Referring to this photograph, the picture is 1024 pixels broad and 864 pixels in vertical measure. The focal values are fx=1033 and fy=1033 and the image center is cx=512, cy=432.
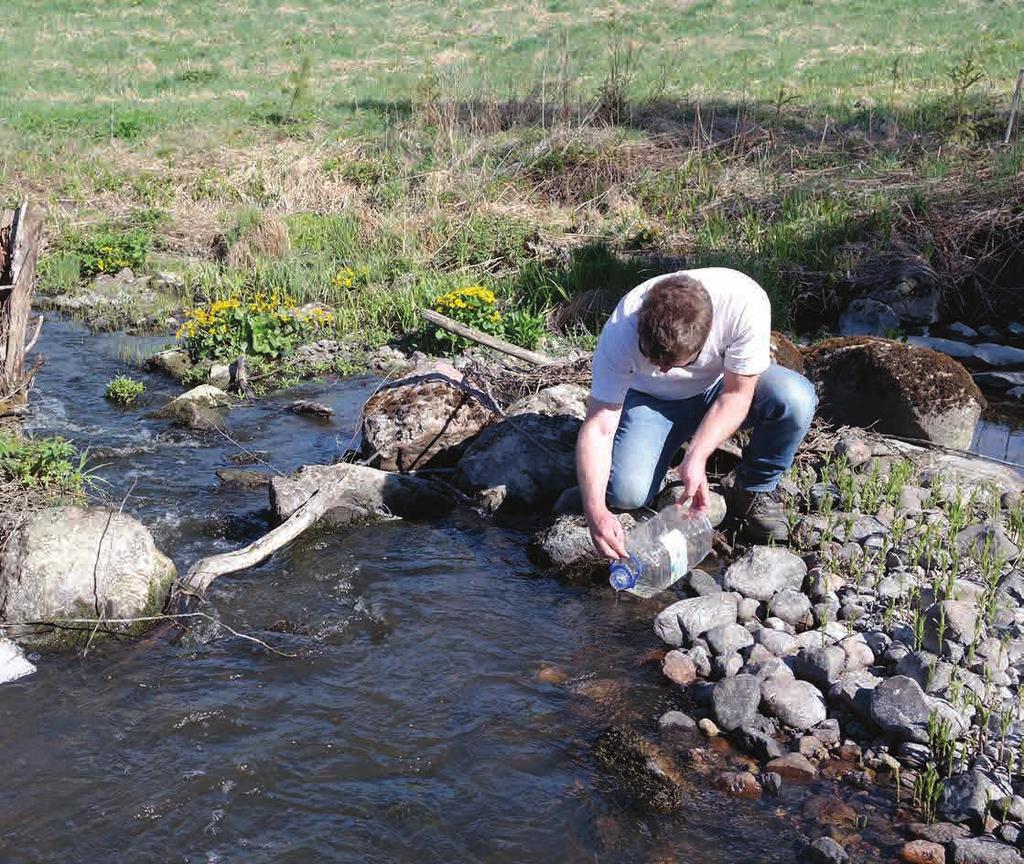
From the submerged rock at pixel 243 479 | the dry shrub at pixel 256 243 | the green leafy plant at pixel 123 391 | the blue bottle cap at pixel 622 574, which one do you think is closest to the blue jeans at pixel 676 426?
the blue bottle cap at pixel 622 574

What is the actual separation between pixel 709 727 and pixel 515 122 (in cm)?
1375

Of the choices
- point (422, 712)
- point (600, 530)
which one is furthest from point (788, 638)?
point (422, 712)

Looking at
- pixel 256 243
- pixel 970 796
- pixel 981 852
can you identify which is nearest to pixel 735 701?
pixel 970 796

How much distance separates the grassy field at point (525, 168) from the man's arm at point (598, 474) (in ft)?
19.1

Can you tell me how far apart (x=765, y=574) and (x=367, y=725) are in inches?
90.7

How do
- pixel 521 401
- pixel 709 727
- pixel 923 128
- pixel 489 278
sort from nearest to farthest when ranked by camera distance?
pixel 709 727 < pixel 521 401 < pixel 489 278 < pixel 923 128

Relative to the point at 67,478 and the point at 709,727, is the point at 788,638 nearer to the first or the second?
the point at 709,727

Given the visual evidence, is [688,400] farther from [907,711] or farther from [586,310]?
[586,310]

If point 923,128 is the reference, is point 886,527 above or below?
below

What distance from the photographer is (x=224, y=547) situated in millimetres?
6305

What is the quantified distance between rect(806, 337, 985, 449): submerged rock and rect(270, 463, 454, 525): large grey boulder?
9.59 feet

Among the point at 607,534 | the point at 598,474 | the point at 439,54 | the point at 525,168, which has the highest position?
the point at 439,54

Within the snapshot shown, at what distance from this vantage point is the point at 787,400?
224 inches

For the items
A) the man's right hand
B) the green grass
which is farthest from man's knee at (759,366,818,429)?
the green grass
